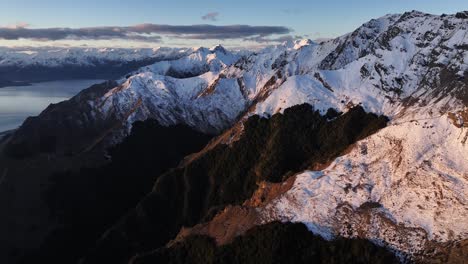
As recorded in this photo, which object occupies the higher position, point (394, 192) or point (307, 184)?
point (394, 192)

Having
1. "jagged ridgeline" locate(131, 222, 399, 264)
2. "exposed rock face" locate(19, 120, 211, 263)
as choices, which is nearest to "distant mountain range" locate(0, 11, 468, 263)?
"jagged ridgeline" locate(131, 222, 399, 264)

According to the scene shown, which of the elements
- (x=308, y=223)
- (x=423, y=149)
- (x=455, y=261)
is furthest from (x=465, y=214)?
(x=308, y=223)

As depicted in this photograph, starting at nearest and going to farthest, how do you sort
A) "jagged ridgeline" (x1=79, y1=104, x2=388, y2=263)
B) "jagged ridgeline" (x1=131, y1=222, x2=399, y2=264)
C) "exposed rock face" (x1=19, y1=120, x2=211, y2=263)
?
"jagged ridgeline" (x1=131, y1=222, x2=399, y2=264) → "jagged ridgeline" (x1=79, y1=104, x2=388, y2=263) → "exposed rock face" (x1=19, y1=120, x2=211, y2=263)

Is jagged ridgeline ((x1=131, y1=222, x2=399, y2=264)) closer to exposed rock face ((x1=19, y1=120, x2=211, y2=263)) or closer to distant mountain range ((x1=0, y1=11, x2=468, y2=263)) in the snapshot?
distant mountain range ((x1=0, y1=11, x2=468, y2=263))

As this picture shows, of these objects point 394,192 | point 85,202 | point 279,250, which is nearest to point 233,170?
point 85,202

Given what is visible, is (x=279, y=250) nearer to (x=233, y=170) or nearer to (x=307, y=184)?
Answer: (x=307, y=184)

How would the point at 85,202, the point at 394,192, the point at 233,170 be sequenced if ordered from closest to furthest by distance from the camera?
the point at 394,192 → the point at 233,170 → the point at 85,202
